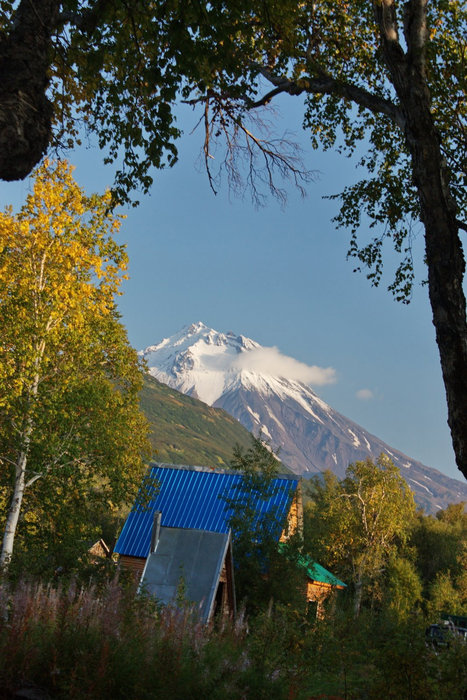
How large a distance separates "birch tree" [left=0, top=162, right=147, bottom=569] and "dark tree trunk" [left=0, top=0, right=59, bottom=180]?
12.3 metres

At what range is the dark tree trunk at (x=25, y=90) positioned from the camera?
6.00 meters

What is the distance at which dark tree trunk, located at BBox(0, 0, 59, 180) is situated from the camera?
6.00 meters

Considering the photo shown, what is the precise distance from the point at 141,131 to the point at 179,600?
7972 mm

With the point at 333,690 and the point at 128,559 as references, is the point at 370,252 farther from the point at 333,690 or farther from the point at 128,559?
the point at 128,559

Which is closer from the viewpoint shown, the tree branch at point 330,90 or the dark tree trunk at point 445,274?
the dark tree trunk at point 445,274

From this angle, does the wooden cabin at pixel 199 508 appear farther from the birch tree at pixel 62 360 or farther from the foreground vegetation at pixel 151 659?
the foreground vegetation at pixel 151 659

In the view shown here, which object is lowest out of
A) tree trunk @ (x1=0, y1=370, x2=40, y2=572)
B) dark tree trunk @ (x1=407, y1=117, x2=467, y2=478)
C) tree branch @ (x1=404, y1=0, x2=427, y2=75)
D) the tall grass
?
the tall grass

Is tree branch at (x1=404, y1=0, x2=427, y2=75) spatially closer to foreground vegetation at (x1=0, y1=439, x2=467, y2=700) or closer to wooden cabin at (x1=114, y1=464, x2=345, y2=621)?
foreground vegetation at (x1=0, y1=439, x2=467, y2=700)

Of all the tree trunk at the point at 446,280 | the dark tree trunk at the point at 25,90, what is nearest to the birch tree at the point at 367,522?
the tree trunk at the point at 446,280

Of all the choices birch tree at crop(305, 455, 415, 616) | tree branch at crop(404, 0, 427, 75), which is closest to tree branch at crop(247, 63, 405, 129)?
tree branch at crop(404, 0, 427, 75)

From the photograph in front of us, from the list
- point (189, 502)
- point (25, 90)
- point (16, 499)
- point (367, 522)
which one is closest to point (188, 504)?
point (189, 502)

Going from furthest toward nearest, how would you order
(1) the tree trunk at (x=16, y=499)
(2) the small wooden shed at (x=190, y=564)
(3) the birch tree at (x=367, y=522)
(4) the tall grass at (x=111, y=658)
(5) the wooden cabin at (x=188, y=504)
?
(3) the birch tree at (x=367, y=522) → (5) the wooden cabin at (x=188, y=504) → (1) the tree trunk at (x=16, y=499) → (2) the small wooden shed at (x=190, y=564) → (4) the tall grass at (x=111, y=658)

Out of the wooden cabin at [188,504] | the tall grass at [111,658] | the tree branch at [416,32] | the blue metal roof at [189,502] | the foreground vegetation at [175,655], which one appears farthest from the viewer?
Answer: the blue metal roof at [189,502]

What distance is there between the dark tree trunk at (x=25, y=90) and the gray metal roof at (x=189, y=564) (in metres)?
12.8
